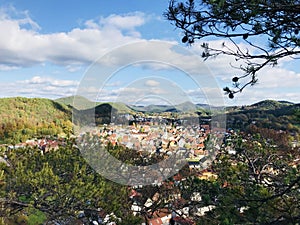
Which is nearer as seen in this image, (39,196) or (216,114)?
(39,196)

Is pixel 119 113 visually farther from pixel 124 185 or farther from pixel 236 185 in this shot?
pixel 236 185

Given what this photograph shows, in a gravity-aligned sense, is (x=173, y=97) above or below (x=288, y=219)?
above

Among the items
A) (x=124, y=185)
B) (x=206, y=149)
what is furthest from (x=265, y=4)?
(x=124, y=185)

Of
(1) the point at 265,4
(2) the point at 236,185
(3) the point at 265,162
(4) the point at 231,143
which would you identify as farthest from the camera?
(4) the point at 231,143

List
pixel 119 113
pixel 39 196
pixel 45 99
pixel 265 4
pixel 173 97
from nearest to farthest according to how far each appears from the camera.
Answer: pixel 265 4 → pixel 39 196 → pixel 173 97 → pixel 119 113 → pixel 45 99

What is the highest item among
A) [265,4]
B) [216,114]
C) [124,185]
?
[265,4]

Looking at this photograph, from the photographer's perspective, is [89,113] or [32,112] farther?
[32,112]

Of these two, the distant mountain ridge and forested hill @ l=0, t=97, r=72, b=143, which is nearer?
the distant mountain ridge

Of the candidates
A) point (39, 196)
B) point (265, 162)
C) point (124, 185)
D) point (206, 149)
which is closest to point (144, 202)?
point (124, 185)

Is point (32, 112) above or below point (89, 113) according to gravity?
below

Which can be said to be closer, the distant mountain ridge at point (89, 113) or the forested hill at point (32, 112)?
the distant mountain ridge at point (89, 113)

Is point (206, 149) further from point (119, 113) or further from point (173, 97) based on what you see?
point (119, 113)
